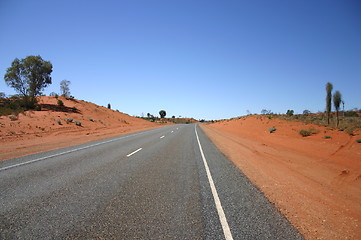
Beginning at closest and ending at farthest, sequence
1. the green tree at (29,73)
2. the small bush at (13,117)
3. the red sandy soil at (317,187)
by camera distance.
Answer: the red sandy soil at (317,187), the small bush at (13,117), the green tree at (29,73)

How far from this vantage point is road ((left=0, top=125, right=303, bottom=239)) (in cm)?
290

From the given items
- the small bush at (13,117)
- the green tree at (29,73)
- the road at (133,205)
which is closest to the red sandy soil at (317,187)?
the road at (133,205)

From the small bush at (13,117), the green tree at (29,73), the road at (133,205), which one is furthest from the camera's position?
the green tree at (29,73)

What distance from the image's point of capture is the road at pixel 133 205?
2900 millimetres

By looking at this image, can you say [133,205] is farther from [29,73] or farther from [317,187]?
[29,73]

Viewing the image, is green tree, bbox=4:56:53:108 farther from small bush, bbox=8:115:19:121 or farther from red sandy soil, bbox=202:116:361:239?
red sandy soil, bbox=202:116:361:239

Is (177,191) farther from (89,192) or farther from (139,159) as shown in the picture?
(139,159)

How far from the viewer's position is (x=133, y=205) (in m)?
3.78

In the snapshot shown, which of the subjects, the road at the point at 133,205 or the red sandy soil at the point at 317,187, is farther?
the red sandy soil at the point at 317,187

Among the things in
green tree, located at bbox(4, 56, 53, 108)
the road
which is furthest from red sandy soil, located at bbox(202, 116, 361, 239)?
green tree, located at bbox(4, 56, 53, 108)

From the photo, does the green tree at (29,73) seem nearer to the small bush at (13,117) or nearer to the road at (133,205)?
the small bush at (13,117)

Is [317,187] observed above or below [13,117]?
below

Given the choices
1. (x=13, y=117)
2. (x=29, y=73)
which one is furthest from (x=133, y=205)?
(x=29, y=73)

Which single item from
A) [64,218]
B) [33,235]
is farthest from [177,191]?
[33,235]
